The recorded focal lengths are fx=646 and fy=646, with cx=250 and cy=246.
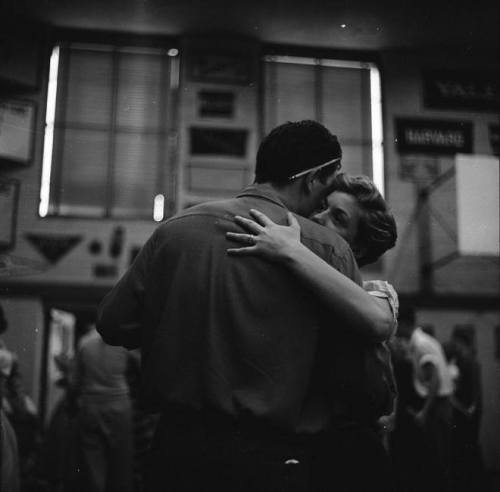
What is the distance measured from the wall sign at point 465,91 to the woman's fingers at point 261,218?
6.91 feet

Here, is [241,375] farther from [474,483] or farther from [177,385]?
[474,483]

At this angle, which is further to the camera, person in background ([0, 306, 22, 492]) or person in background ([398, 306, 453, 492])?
person in background ([398, 306, 453, 492])

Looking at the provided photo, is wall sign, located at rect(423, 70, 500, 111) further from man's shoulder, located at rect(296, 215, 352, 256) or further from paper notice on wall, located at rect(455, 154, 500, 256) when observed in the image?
man's shoulder, located at rect(296, 215, 352, 256)

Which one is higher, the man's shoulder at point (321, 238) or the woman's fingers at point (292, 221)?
the woman's fingers at point (292, 221)

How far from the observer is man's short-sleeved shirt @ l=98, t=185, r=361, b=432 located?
1345mm

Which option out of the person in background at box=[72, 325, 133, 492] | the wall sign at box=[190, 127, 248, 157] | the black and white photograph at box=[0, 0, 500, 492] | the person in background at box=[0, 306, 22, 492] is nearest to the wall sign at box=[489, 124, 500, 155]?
the black and white photograph at box=[0, 0, 500, 492]

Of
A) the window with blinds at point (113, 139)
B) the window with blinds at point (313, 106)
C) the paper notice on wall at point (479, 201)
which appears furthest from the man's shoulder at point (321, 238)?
the window with blinds at point (113, 139)

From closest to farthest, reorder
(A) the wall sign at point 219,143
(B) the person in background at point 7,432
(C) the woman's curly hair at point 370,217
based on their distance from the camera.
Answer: (C) the woman's curly hair at point 370,217 < (B) the person in background at point 7,432 < (A) the wall sign at point 219,143

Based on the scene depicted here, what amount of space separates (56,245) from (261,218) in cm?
698

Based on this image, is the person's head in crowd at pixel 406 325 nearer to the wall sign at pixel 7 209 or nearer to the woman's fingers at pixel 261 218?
the wall sign at pixel 7 209

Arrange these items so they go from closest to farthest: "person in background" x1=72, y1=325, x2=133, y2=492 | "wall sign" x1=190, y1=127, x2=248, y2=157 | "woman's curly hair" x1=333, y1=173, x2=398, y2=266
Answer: "woman's curly hair" x1=333, y1=173, x2=398, y2=266 < "person in background" x1=72, y1=325, x2=133, y2=492 < "wall sign" x1=190, y1=127, x2=248, y2=157

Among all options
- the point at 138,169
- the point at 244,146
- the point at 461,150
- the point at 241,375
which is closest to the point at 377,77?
the point at 461,150

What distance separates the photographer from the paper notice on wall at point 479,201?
10.7 ft

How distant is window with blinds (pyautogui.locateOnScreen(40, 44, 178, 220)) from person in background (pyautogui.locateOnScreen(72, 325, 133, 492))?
3990 mm
